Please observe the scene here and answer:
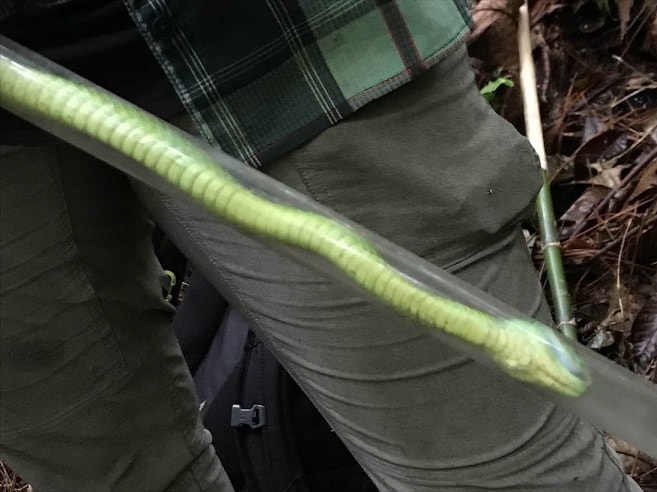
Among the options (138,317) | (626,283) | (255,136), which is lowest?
(626,283)

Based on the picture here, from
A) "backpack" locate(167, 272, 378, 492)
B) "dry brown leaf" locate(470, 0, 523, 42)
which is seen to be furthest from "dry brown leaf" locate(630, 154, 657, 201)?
"backpack" locate(167, 272, 378, 492)

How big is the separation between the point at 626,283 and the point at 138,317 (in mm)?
724

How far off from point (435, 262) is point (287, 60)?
17cm

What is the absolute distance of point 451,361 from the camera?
51cm

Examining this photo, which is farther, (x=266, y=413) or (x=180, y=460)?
(x=266, y=413)

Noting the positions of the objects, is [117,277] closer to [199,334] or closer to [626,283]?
[199,334]

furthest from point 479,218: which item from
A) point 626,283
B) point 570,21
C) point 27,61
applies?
point 570,21

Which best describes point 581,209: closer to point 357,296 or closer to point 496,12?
point 496,12

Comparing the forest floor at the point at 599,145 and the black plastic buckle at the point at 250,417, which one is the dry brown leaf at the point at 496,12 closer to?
the forest floor at the point at 599,145

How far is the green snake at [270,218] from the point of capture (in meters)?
0.35

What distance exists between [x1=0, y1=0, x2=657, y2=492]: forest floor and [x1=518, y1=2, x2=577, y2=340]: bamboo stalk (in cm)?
3

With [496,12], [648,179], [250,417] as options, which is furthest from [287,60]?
[496,12]

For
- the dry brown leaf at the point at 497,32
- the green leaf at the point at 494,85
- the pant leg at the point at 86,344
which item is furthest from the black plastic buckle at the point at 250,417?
the dry brown leaf at the point at 497,32

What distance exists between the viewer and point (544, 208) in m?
1.07
